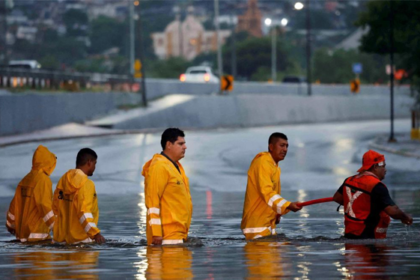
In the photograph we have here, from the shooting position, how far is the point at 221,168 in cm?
2975

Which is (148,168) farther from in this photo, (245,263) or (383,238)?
(383,238)

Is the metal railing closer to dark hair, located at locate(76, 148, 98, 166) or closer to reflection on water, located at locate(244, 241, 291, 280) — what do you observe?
Result: dark hair, located at locate(76, 148, 98, 166)

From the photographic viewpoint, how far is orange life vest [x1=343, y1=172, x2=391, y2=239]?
12.2 metres

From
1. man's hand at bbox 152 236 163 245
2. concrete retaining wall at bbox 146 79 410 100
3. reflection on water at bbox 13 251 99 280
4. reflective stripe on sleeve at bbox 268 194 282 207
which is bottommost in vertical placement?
reflection on water at bbox 13 251 99 280

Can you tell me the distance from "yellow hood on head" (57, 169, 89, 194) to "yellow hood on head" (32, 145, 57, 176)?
0.80m

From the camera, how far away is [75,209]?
12.7 meters

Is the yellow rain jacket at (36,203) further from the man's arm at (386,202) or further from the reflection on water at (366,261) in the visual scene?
the man's arm at (386,202)

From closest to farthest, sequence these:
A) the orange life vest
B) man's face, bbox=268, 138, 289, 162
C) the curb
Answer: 1. the orange life vest
2. man's face, bbox=268, 138, 289, 162
3. the curb

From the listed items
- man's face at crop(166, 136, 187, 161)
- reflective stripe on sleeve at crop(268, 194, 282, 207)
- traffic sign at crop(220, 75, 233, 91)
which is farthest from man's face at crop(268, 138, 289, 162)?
traffic sign at crop(220, 75, 233, 91)

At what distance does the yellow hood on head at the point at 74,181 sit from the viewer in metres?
12.5

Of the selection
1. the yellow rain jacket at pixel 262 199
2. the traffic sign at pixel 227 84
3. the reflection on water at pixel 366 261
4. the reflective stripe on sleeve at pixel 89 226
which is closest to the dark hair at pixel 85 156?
the reflective stripe on sleeve at pixel 89 226

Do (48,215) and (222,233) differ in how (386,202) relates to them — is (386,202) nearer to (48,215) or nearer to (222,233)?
(222,233)

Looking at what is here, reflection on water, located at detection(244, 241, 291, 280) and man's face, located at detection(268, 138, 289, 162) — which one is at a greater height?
man's face, located at detection(268, 138, 289, 162)

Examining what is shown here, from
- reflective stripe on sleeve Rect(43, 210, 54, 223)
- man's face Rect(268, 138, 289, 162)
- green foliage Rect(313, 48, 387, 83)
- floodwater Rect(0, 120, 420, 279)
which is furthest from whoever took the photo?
green foliage Rect(313, 48, 387, 83)
